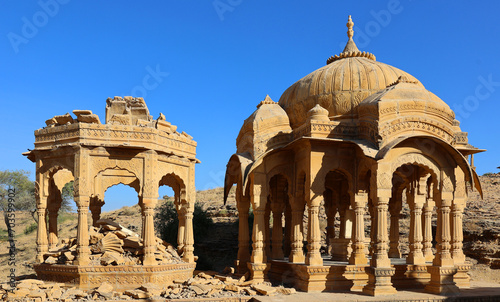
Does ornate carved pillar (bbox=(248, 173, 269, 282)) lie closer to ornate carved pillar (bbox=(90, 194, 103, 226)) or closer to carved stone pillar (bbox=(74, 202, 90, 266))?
carved stone pillar (bbox=(74, 202, 90, 266))

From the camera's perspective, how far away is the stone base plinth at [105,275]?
12422mm

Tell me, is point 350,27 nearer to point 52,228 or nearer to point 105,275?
point 105,275

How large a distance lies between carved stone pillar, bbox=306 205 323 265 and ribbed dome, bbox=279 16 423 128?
3.64m

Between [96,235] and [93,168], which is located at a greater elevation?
[93,168]

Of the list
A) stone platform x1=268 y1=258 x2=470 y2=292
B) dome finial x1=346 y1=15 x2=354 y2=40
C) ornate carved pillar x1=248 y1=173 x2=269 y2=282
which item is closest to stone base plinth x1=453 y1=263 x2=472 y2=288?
stone platform x1=268 y1=258 x2=470 y2=292

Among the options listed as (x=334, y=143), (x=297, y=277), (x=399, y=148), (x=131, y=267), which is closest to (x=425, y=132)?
(x=399, y=148)

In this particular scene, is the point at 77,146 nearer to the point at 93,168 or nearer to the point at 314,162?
the point at 93,168

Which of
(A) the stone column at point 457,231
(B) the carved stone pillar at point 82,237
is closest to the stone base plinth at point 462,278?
(A) the stone column at point 457,231

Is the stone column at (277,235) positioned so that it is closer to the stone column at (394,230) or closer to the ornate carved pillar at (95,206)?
the stone column at (394,230)

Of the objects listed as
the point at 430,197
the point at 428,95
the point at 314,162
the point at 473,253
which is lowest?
the point at 473,253

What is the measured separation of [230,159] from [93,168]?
493cm

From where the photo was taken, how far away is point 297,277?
1345 cm

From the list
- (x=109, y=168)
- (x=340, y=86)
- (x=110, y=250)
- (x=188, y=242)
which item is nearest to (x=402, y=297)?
(x=188, y=242)

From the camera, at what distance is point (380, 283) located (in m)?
11.8
